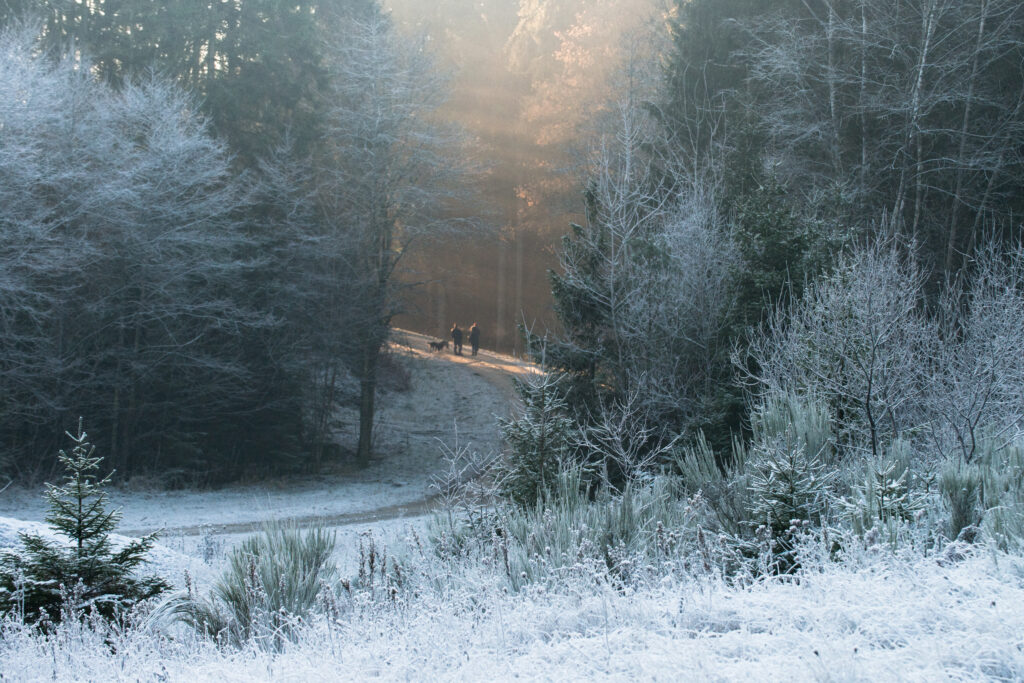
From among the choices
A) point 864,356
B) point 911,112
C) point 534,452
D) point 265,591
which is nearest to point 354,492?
point 534,452

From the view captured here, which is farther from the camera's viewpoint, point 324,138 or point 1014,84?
point 324,138

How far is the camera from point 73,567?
5691 mm

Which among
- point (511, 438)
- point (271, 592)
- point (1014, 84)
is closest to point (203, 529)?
point (511, 438)

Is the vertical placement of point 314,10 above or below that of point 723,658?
above

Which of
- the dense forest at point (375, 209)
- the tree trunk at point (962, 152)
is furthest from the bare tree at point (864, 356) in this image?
the tree trunk at point (962, 152)

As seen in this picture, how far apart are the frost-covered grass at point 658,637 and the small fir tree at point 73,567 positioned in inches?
18.3

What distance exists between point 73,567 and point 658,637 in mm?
4150

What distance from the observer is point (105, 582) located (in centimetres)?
580

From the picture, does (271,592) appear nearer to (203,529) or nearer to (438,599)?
(438,599)

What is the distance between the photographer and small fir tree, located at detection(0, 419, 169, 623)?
562 centimetres

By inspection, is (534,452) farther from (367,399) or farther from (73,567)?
(367,399)

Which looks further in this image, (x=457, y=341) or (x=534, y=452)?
(x=457, y=341)

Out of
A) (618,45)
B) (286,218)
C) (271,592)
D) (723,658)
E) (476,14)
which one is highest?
(476,14)

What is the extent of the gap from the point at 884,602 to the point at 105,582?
16.4 feet
